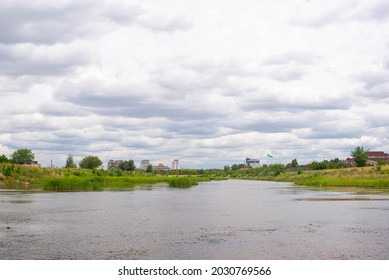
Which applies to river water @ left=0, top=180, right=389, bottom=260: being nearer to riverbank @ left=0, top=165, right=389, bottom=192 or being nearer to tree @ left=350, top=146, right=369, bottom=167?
riverbank @ left=0, top=165, right=389, bottom=192

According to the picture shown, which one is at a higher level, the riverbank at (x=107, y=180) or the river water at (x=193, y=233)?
the riverbank at (x=107, y=180)

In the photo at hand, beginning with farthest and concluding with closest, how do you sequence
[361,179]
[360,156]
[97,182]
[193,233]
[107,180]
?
[360,156], [107,180], [97,182], [361,179], [193,233]

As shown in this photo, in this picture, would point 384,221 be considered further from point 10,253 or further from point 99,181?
point 99,181

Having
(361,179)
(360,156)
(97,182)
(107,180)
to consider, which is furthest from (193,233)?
(360,156)

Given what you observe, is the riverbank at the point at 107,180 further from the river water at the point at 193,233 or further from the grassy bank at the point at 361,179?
the river water at the point at 193,233

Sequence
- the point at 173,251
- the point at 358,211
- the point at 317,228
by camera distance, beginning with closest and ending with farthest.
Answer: the point at 173,251 → the point at 317,228 → the point at 358,211

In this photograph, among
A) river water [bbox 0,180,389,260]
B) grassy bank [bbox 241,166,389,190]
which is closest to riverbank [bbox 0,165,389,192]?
grassy bank [bbox 241,166,389,190]

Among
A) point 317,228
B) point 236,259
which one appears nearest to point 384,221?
point 317,228

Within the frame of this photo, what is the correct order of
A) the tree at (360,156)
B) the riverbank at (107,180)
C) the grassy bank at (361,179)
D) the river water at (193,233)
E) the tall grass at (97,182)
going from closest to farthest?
the river water at (193,233) < the tall grass at (97,182) < the riverbank at (107,180) < the grassy bank at (361,179) < the tree at (360,156)

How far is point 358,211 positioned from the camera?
151ft

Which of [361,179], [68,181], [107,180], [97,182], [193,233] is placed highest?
[68,181]

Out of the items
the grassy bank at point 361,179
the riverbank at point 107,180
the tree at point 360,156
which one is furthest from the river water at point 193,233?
the tree at point 360,156

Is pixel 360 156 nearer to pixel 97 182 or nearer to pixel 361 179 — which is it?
pixel 361 179
